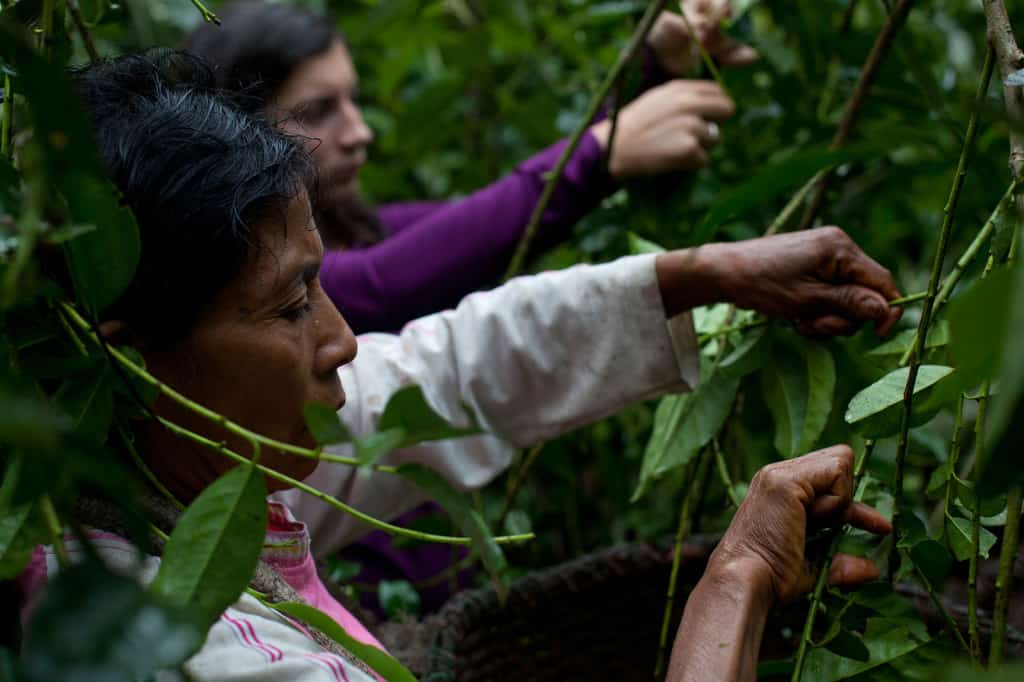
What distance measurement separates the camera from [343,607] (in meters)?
0.84

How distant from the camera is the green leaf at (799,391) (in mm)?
783

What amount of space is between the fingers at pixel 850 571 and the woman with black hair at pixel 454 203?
48cm

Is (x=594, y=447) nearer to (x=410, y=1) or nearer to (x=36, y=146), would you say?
(x=410, y=1)

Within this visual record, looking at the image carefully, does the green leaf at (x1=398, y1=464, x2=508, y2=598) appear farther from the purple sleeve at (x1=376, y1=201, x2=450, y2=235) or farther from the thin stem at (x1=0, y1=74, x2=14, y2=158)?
the purple sleeve at (x1=376, y1=201, x2=450, y2=235)

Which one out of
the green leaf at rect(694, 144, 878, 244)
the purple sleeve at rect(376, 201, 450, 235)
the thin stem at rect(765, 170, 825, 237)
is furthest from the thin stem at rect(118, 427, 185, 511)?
the purple sleeve at rect(376, 201, 450, 235)

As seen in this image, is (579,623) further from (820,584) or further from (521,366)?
(820,584)

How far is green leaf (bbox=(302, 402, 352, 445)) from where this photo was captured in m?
0.43

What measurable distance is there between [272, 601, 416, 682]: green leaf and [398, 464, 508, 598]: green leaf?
12cm

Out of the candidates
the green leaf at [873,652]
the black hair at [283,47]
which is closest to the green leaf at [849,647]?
the green leaf at [873,652]

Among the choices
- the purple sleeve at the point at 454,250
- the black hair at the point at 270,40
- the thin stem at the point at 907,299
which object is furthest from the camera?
the black hair at the point at 270,40

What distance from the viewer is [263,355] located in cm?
63

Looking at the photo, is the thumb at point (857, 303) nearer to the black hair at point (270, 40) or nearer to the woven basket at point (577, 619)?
the woven basket at point (577, 619)

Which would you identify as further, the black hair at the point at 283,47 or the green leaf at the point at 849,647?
the black hair at the point at 283,47

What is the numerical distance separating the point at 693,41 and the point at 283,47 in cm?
60
